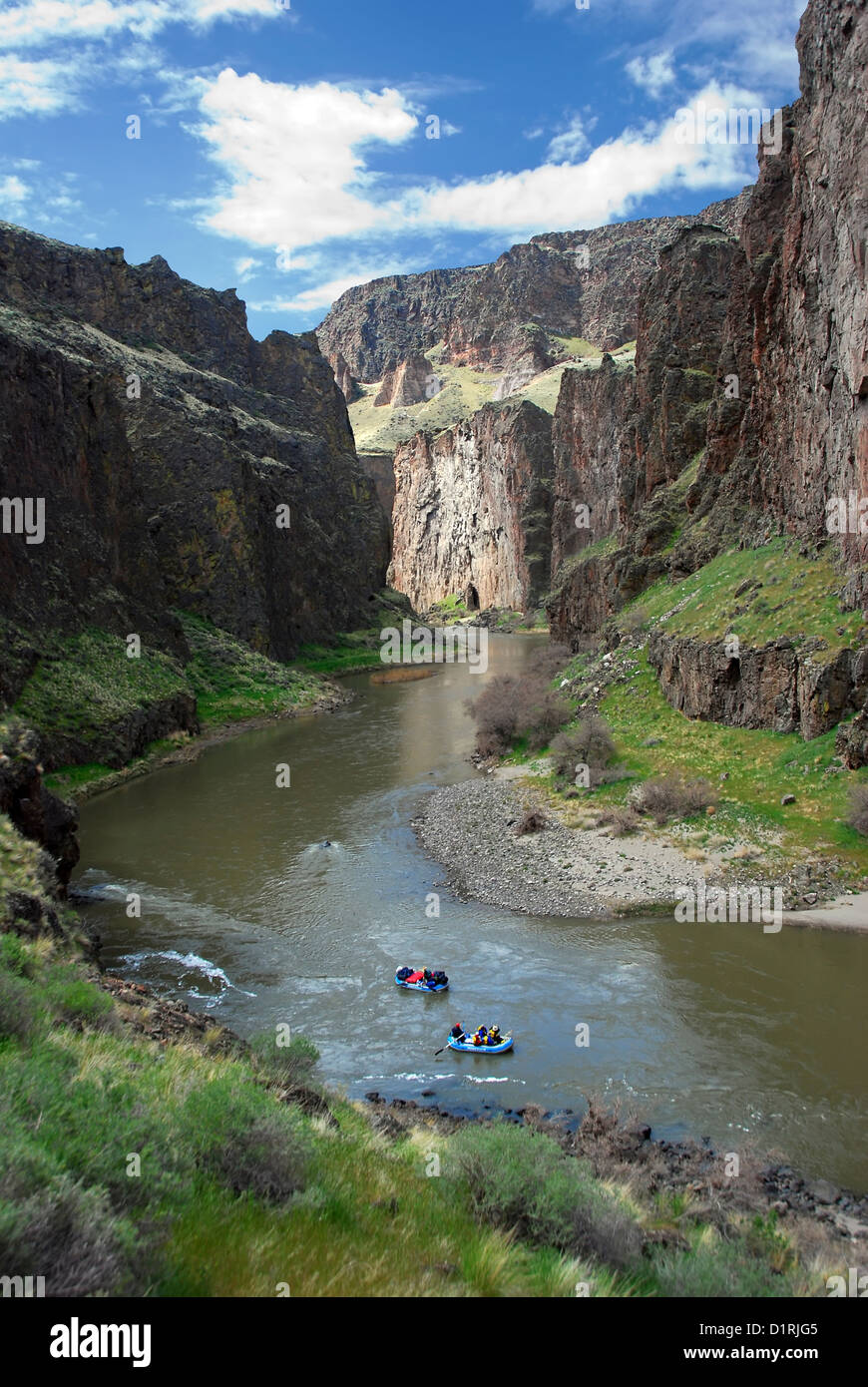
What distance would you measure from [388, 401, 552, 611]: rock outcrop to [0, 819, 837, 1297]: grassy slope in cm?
12306

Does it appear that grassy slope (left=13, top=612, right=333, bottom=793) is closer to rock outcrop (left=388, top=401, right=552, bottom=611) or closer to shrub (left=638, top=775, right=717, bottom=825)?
shrub (left=638, top=775, right=717, bottom=825)

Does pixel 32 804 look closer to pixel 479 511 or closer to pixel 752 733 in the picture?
pixel 752 733

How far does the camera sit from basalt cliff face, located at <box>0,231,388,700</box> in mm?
45156

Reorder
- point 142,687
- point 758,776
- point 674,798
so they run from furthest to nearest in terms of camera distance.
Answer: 1. point 142,687
2. point 758,776
3. point 674,798

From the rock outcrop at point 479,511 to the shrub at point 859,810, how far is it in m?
107

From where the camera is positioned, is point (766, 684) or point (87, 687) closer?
point (766, 684)

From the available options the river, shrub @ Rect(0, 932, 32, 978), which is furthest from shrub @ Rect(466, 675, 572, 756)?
shrub @ Rect(0, 932, 32, 978)

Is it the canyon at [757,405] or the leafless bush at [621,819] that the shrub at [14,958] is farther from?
the canyon at [757,405]

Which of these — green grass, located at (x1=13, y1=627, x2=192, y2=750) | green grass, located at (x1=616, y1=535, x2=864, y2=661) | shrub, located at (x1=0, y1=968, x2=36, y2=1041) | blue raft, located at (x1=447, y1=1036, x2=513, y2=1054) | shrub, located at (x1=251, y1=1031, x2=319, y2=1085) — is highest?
green grass, located at (x1=616, y1=535, x2=864, y2=661)

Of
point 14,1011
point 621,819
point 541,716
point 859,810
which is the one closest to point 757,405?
point 541,716

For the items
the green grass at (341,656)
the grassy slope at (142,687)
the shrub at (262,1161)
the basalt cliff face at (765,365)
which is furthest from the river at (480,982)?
the green grass at (341,656)

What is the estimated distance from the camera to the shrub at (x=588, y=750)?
33125mm

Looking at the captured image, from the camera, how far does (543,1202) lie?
773 centimetres

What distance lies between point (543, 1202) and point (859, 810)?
63.6 feet
